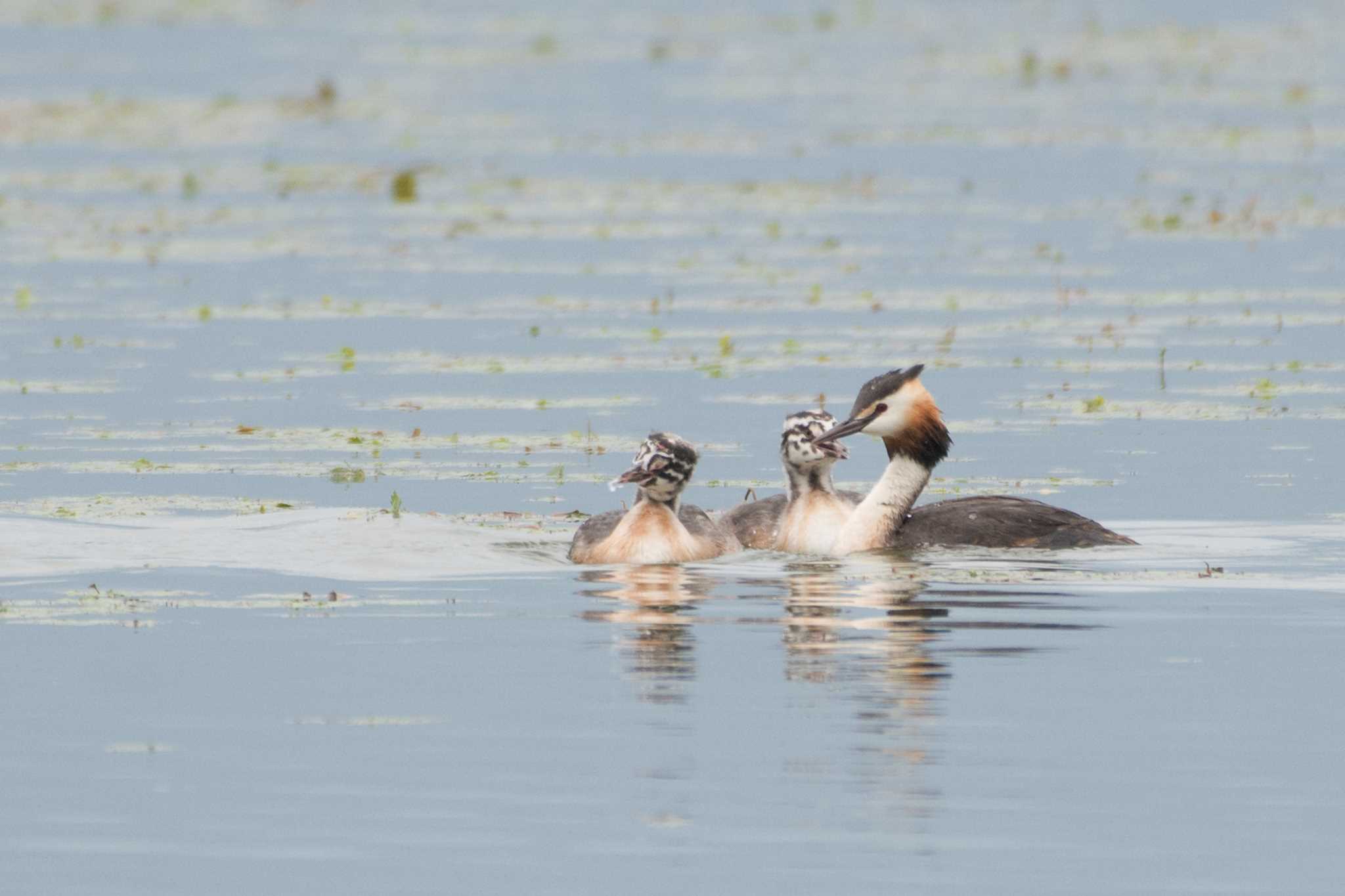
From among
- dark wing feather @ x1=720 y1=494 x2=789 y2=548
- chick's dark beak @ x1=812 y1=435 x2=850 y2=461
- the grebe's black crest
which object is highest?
the grebe's black crest

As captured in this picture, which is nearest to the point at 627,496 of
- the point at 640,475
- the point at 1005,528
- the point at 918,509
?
the point at 918,509

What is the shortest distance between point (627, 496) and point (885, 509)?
2.90m

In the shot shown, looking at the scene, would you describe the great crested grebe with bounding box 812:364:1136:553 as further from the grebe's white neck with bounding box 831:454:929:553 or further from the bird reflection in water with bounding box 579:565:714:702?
the bird reflection in water with bounding box 579:565:714:702

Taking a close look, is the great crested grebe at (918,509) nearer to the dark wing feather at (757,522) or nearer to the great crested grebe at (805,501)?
the great crested grebe at (805,501)

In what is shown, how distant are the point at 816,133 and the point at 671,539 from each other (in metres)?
35.4

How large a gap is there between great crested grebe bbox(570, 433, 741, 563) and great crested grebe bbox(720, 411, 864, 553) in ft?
2.75

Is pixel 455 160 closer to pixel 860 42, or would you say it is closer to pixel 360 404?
pixel 360 404

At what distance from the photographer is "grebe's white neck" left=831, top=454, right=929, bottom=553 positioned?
57.9ft

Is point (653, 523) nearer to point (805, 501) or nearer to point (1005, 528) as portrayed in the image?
point (805, 501)

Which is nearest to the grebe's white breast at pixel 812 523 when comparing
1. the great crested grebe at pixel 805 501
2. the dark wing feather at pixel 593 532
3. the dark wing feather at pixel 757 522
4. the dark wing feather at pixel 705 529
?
the great crested grebe at pixel 805 501

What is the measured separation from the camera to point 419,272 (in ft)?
108

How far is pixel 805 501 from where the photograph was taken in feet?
59.1

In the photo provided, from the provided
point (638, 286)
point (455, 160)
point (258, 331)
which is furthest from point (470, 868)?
point (455, 160)

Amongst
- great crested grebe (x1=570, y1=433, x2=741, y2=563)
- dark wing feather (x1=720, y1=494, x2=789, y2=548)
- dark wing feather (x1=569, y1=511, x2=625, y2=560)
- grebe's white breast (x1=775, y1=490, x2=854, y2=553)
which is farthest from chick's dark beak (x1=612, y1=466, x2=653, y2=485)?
dark wing feather (x1=720, y1=494, x2=789, y2=548)
